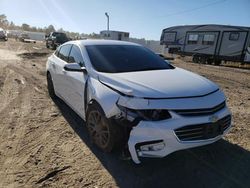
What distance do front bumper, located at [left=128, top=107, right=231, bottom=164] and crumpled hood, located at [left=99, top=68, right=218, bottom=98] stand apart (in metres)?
0.34

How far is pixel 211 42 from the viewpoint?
2331cm

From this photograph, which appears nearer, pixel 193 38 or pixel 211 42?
pixel 211 42

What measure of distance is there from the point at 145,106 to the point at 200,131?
2.51ft

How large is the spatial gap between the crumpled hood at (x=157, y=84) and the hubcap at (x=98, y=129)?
1.70 feet

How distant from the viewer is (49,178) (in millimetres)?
3412

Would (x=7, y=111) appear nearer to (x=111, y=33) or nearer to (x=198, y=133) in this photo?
(x=198, y=133)

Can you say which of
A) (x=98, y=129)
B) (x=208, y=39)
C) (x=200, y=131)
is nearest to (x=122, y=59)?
(x=98, y=129)

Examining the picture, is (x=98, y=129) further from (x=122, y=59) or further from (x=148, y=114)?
(x=122, y=59)

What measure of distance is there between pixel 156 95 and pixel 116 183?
4.02ft

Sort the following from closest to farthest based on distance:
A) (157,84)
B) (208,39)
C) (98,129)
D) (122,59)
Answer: (157,84) < (98,129) < (122,59) < (208,39)

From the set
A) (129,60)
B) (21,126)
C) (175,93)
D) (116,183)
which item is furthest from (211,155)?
(21,126)

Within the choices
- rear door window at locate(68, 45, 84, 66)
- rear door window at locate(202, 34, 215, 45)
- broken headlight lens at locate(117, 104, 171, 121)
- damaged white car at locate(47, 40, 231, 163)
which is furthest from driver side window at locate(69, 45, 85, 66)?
rear door window at locate(202, 34, 215, 45)

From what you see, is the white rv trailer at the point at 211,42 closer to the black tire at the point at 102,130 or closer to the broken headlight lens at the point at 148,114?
the black tire at the point at 102,130

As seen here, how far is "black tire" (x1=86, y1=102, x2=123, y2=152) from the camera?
11.5 feet
